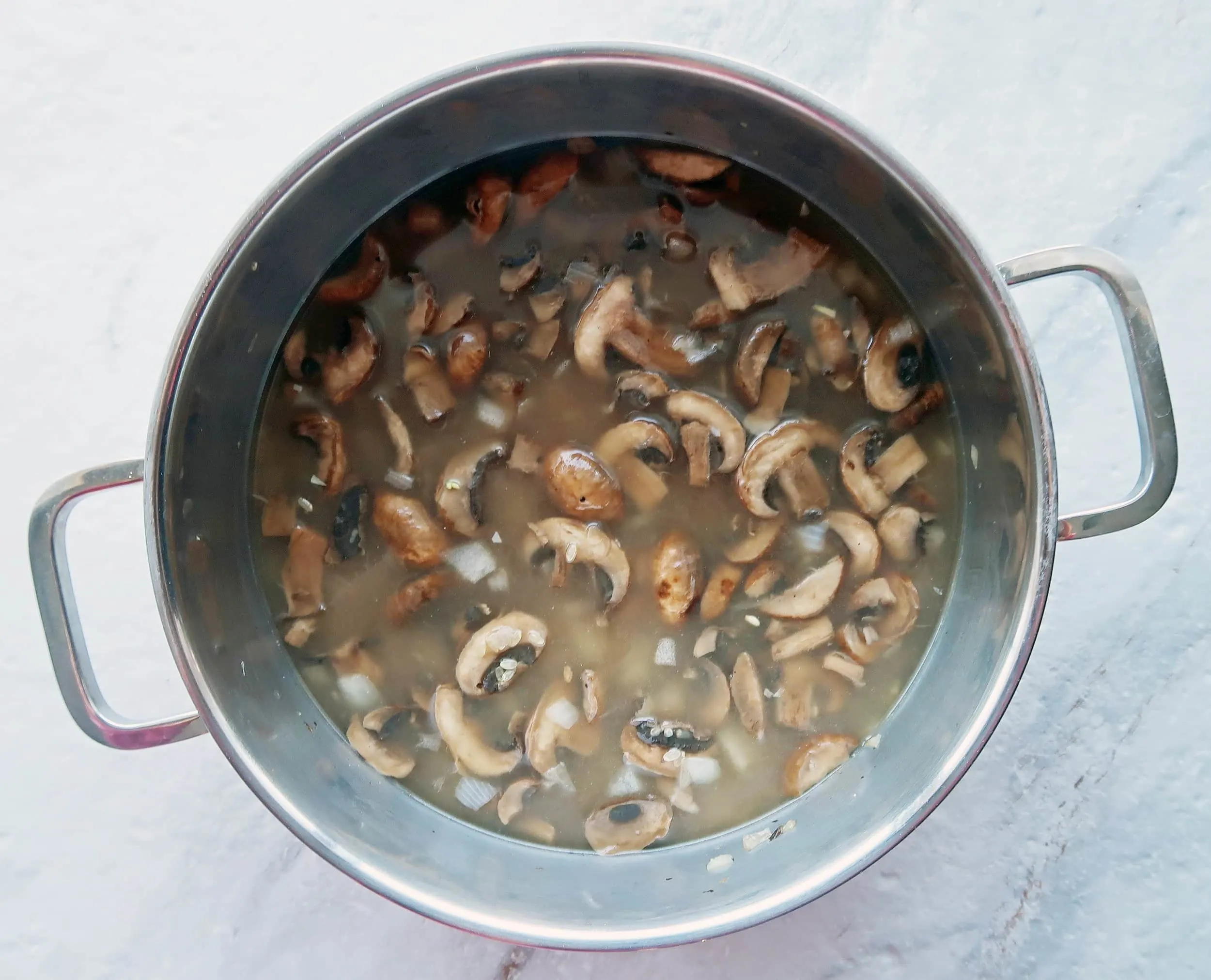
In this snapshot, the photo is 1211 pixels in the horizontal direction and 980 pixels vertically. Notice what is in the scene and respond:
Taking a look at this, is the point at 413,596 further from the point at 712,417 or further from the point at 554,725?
the point at 712,417

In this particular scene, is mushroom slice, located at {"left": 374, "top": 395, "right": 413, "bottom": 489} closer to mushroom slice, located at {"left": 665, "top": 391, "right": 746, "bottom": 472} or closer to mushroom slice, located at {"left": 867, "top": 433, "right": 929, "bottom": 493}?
mushroom slice, located at {"left": 665, "top": 391, "right": 746, "bottom": 472}

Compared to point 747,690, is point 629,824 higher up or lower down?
lower down

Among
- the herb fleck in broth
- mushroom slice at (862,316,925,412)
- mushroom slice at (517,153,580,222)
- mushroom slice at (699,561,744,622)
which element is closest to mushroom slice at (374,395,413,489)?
the herb fleck in broth

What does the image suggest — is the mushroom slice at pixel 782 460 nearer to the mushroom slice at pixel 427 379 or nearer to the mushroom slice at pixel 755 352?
the mushroom slice at pixel 755 352

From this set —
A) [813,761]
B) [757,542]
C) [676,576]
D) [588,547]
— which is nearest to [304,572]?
[588,547]

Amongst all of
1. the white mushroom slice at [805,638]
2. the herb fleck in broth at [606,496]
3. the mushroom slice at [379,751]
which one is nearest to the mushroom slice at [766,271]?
the herb fleck in broth at [606,496]

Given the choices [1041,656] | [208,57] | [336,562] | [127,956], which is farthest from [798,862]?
[208,57]

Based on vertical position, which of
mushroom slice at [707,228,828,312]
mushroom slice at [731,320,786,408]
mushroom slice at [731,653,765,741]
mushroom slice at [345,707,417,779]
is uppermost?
mushroom slice at [707,228,828,312]
